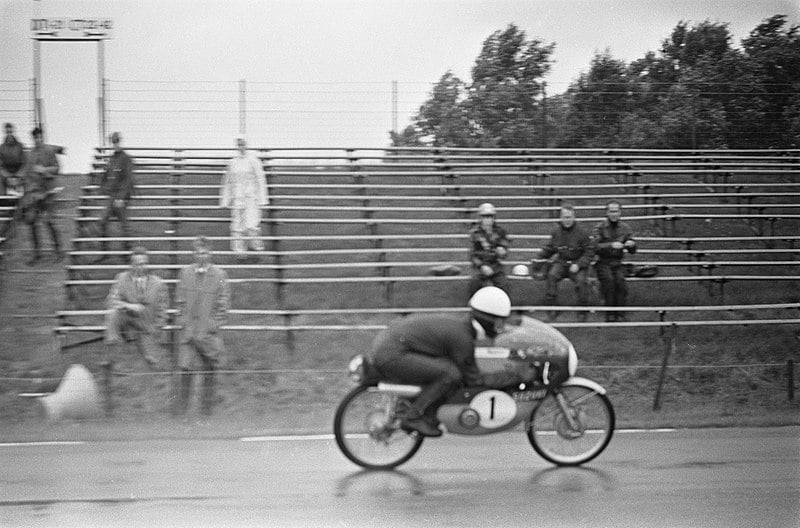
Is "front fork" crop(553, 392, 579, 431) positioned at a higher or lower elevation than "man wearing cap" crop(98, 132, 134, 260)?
lower

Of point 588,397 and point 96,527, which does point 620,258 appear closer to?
point 588,397

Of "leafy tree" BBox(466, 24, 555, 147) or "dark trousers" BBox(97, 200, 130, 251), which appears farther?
"leafy tree" BBox(466, 24, 555, 147)

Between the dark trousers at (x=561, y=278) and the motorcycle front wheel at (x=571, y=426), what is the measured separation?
17.3 ft

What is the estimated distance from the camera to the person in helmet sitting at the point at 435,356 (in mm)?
8352

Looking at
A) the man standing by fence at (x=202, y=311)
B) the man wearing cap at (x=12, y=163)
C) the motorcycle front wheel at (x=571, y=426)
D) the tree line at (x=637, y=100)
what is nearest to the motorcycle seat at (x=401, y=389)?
the motorcycle front wheel at (x=571, y=426)

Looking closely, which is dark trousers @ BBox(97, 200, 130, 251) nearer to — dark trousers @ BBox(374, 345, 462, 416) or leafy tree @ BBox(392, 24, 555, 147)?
leafy tree @ BBox(392, 24, 555, 147)

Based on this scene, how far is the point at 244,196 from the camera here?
15.8m

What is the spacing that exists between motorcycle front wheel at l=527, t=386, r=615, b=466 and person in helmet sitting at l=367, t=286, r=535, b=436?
1.78 ft

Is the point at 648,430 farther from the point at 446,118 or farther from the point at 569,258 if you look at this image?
the point at 446,118

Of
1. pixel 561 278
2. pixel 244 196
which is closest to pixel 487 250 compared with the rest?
pixel 561 278

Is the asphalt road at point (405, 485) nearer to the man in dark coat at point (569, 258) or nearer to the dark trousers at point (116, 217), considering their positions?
the man in dark coat at point (569, 258)

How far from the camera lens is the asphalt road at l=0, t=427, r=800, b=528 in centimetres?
721

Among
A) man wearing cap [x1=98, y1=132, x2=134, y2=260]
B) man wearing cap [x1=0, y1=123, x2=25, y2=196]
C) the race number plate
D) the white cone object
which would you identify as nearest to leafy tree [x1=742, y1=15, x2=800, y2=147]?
man wearing cap [x1=98, y1=132, x2=134, y2=260]

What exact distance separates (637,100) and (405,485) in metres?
14.5
